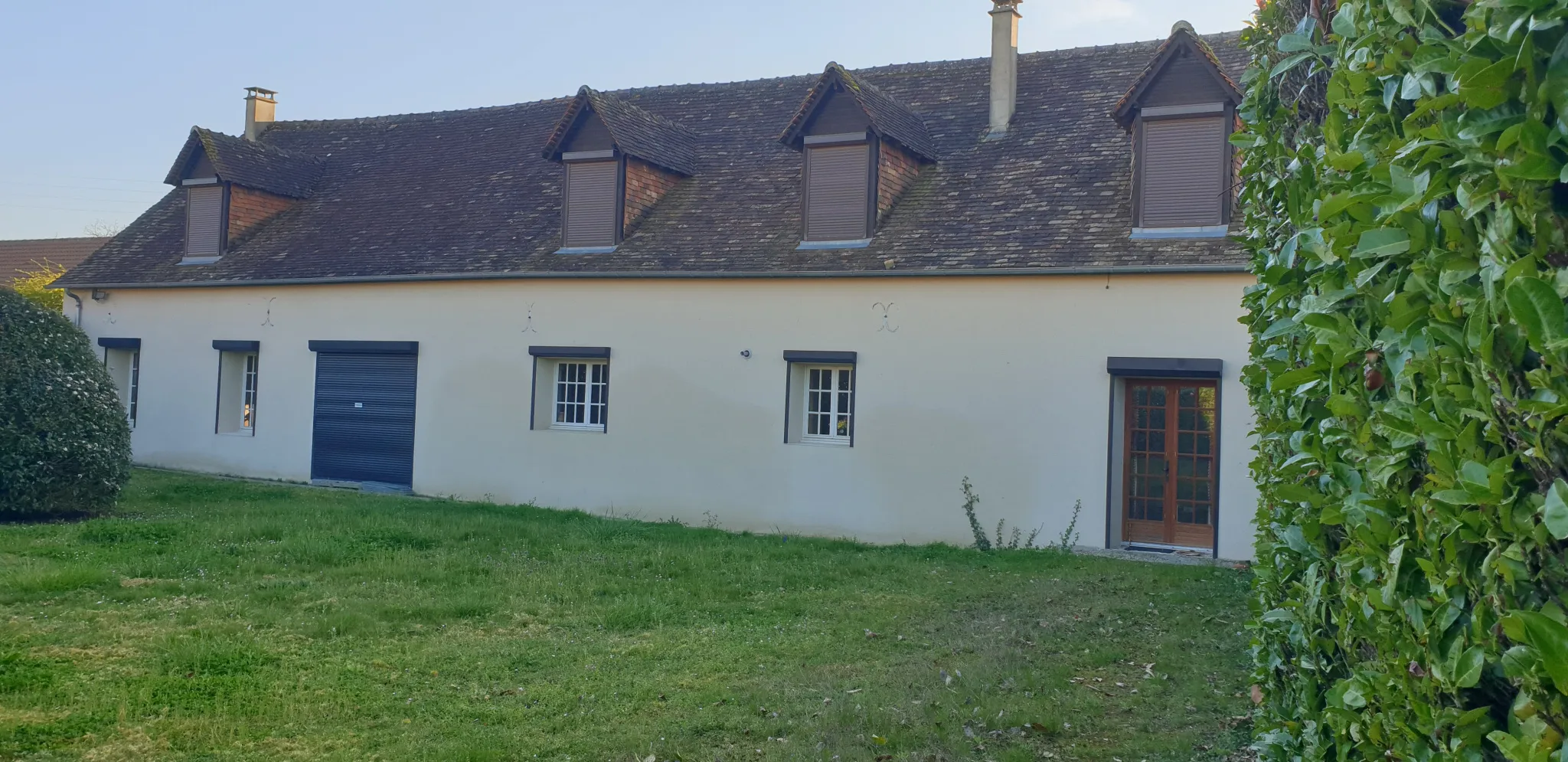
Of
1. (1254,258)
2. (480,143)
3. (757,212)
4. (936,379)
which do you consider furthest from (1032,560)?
(480,143)

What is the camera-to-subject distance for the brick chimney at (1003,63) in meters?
15.7

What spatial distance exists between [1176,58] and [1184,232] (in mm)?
1966

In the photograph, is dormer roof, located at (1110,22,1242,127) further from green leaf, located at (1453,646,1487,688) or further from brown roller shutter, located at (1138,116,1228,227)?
green leaf, located at (1453,646,1487,688)

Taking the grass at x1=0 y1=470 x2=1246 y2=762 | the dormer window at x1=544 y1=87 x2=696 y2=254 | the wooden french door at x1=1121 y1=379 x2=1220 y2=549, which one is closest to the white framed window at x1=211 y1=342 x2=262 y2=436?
the dormer window at x1=544 y1=87 x2=696 y2=254

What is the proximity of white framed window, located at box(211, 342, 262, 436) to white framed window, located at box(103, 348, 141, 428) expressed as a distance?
92.1 inches

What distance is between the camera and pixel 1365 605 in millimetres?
2346

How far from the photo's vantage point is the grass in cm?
538

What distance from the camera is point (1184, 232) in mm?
12789

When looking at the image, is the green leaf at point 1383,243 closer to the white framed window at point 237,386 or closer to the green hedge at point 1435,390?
the green hedge at point 1435,390

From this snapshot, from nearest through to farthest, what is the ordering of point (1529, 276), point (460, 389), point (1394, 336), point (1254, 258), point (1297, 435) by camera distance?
point (1529, 276)
point (1394, 336)
point (1297, 435)
point (1254, 258)
point (460, 389)

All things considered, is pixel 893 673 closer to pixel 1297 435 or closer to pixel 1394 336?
pixel 1297 435

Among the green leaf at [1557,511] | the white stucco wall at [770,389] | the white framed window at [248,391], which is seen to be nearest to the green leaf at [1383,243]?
the green leaf at [1557,511]

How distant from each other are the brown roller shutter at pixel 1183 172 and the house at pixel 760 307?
3 centimetres

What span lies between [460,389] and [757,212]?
5048 mm
